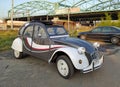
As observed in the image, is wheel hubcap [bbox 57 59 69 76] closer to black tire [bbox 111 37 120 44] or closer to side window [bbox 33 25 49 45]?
side window [bbox 33 25 49 45]

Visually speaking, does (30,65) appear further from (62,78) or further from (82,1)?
(82,1)

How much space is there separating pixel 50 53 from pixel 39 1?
11395 cm

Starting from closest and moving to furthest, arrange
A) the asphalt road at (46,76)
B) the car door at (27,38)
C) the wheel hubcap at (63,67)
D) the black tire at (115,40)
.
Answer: the asphalt road at (46,76) → the wheel hubcap at (63,67) → the car door at (27,38) → the black tire at (115,40)

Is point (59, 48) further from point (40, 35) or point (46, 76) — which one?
point (40, 35)

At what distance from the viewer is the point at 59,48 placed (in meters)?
5.50

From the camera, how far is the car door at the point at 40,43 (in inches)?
236

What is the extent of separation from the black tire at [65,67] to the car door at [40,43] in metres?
0.65

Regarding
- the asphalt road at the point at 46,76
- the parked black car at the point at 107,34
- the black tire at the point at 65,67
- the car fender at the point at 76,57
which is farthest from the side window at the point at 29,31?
the parked black car at the point at 107,34

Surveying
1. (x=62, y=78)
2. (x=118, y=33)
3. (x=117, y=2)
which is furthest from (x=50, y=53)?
(x=117, y=2)

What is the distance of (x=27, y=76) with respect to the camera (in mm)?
5398

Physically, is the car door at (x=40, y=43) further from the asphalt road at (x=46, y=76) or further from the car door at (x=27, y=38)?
the asphalt road at (x=46, y=76)

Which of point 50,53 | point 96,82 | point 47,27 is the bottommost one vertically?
point 96,82

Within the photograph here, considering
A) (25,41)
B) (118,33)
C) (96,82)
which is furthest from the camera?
(118,33)

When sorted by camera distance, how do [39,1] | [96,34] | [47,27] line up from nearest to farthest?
[47,27] < [96,34] < [39,1]
